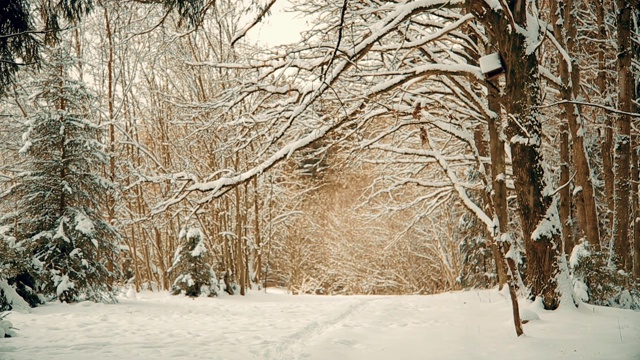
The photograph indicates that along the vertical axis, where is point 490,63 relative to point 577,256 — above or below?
above

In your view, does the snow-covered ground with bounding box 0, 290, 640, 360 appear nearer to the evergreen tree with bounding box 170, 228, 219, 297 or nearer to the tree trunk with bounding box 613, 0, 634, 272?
the tree trunk with bounding box 613, 0, 634, 272

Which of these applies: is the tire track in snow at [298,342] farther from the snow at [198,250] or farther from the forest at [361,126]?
the snow at [198,250]

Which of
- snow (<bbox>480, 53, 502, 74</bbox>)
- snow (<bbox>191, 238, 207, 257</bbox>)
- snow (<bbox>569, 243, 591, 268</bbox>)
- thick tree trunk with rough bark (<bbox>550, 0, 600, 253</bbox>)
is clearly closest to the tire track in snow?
snow (<bbox>480, 53, 502, 74</bbox>)

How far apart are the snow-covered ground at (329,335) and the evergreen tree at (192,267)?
416 cm

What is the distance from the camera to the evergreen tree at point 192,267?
13.5 meters

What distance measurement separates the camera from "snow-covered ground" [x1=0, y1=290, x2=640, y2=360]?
483 cm

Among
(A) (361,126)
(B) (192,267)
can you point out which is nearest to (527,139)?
(A) (361,126)

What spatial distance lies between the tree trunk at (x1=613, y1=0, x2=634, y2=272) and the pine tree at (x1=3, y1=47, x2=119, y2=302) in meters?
11.3

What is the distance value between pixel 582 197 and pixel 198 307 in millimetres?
9142

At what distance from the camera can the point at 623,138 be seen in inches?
343

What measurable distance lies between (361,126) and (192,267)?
8328 millimetres

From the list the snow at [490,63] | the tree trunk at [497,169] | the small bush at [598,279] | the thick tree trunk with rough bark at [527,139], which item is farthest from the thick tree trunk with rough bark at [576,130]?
the snow at [490,63]

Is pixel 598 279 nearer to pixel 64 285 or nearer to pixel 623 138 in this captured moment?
pixel 623 138

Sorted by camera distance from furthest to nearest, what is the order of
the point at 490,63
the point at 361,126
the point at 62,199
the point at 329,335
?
the point at 62,199 → the point at 361,126 → the point at 329,335 → the point at 490,63
